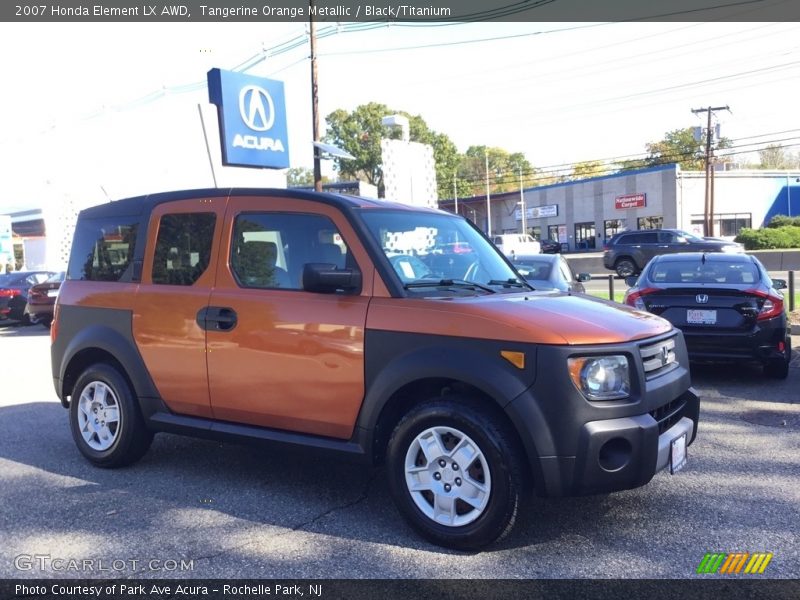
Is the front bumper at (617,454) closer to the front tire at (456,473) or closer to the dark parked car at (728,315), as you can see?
the front tire at (456,473)

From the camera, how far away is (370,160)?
73.0 meters

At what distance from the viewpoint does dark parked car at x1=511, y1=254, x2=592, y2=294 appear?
990 centimetres

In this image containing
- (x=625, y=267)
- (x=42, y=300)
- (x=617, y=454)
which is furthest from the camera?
(x=625, y=267)

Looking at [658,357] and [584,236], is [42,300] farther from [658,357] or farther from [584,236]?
[584,236]

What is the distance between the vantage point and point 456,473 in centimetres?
388

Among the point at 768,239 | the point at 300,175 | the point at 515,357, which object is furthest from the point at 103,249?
the point at 300,175

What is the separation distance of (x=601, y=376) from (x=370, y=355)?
51.4 inches

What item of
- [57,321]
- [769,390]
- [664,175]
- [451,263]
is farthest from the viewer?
[664,175]

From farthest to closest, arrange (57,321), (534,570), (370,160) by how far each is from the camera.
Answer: (370,160) → (57,321) → (534,570)

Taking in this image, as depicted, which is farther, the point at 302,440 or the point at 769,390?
the point at 769,390

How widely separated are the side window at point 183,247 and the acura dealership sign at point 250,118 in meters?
12.4

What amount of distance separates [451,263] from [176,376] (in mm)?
2099

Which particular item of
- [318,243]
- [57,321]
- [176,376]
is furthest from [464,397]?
[57,321]

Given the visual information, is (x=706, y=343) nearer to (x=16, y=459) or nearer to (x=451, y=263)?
(x=451, y=263)
